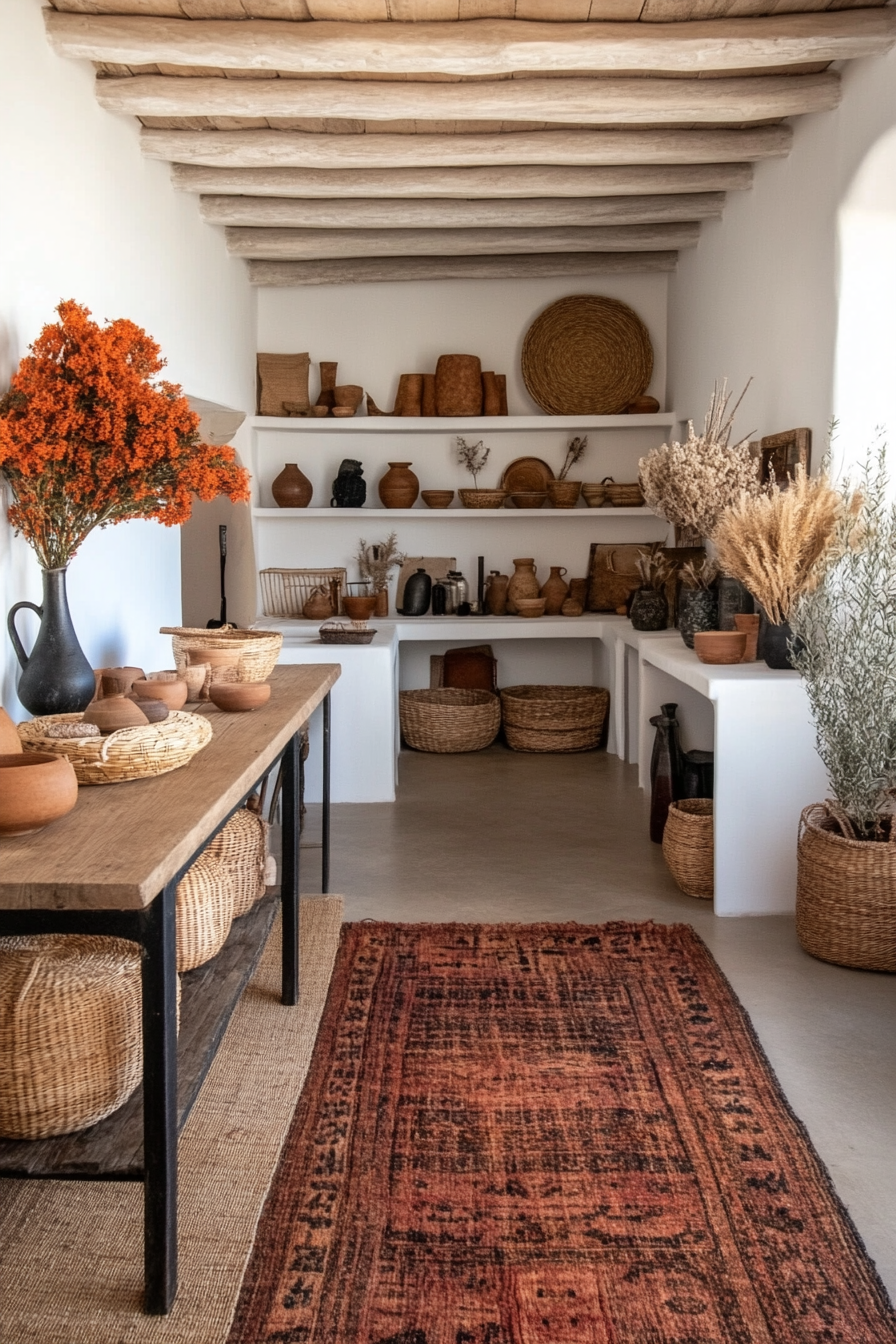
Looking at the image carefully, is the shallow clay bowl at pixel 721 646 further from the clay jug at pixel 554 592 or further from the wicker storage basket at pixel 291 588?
the wicker storage basket at pixel 291 588

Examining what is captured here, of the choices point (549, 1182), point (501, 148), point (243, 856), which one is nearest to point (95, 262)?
point (501, 148)

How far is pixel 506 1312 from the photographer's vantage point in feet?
6.30

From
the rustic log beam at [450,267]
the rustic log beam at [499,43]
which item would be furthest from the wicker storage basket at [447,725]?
the rustic log beam at [499,43]

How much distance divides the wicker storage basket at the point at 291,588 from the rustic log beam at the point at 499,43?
3.49 metres

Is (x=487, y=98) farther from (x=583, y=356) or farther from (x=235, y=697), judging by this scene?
(x=583, y=356)

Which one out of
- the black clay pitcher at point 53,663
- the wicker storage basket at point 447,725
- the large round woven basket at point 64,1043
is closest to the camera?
the large round woven basket at point 64,1043

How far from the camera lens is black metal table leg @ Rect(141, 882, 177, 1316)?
5.52 ft

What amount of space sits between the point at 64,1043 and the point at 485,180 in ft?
14.1

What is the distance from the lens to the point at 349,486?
6.95 metres

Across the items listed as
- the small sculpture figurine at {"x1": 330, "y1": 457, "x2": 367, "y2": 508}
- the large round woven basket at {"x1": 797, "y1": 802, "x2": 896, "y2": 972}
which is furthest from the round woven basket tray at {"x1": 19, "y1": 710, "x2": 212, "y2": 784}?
the small sculpture figurine at {"x1": 330, "y1": 457, "x2": 367, "y2": 508}

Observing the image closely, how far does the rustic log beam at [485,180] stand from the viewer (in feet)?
16.7

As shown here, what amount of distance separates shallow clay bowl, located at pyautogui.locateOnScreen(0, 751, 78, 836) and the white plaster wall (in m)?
1.29

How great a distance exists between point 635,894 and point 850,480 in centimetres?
167

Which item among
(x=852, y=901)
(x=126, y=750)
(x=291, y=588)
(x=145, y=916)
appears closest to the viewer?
(x=145, y=916)
